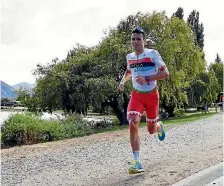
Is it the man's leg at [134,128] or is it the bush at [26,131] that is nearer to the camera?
the man's leg at [134,128]

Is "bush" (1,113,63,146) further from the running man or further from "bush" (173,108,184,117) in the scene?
"bush" (173,108,184,117)

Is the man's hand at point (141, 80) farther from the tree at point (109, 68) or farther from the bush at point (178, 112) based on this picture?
the bush at point (178, 112)

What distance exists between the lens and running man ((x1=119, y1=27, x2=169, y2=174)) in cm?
536

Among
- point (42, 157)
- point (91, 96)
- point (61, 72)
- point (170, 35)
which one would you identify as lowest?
point (42, 157)

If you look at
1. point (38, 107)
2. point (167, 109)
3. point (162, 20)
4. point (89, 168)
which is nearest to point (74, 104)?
point (38, 107)

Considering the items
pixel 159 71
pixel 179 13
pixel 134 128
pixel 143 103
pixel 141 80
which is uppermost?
pixel 179 13

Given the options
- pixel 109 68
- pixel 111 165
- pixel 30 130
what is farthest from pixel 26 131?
pixel 109 68

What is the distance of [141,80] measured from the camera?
17.5ft

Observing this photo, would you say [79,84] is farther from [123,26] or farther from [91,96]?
[123,26]

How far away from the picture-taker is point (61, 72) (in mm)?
26688

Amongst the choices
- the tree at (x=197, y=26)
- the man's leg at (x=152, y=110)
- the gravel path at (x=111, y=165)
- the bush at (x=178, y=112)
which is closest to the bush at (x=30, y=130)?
the gravel path at (x=111, y=165)

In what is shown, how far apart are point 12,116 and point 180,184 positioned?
487 inches

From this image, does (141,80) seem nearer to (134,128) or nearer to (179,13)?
(134,128)

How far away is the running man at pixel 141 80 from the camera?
536 centimetres
